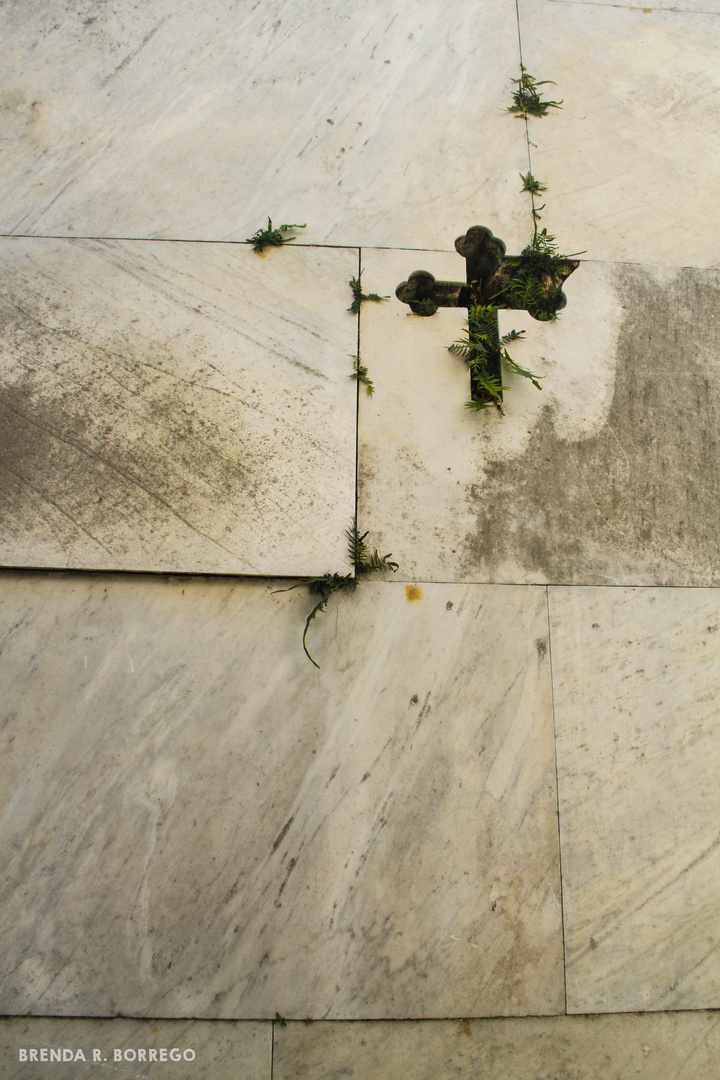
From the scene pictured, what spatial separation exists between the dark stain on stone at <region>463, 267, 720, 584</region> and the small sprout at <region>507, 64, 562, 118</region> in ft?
3.09

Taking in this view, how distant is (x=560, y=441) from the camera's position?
Result: 2.25 metres

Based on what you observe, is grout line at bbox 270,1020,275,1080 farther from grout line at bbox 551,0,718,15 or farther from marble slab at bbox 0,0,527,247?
grout line at bbox 551,0,718,15

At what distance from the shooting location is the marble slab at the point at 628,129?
97.8 inches

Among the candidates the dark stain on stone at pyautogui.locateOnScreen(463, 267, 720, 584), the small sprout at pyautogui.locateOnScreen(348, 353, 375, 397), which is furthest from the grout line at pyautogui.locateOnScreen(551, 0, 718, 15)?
the small sprout at pyautogui.locateOnScreen(348, 353, 375, 397)

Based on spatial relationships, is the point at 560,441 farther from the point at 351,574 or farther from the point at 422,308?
the point at 351,574

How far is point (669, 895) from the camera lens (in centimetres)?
198

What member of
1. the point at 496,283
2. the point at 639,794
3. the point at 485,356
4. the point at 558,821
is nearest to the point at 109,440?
the point at 485,356

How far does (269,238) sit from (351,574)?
1.36m

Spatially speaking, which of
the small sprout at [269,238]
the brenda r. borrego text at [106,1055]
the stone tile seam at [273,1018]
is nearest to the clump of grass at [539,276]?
the small sprout at [269,238]

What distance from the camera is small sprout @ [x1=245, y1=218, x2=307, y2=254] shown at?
7.72 ft

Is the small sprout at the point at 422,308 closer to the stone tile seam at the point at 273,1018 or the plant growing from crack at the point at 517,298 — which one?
the plant growing from crack at the point at 517,298

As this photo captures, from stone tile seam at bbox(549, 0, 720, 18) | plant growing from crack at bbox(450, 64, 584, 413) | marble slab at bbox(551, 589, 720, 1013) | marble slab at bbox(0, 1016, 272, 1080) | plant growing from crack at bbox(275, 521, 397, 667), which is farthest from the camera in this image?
stone tile seam at bbox(549, 0, 720, 18)

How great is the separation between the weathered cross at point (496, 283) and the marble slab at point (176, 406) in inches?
11.6

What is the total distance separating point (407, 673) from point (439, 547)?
0.45 metres
